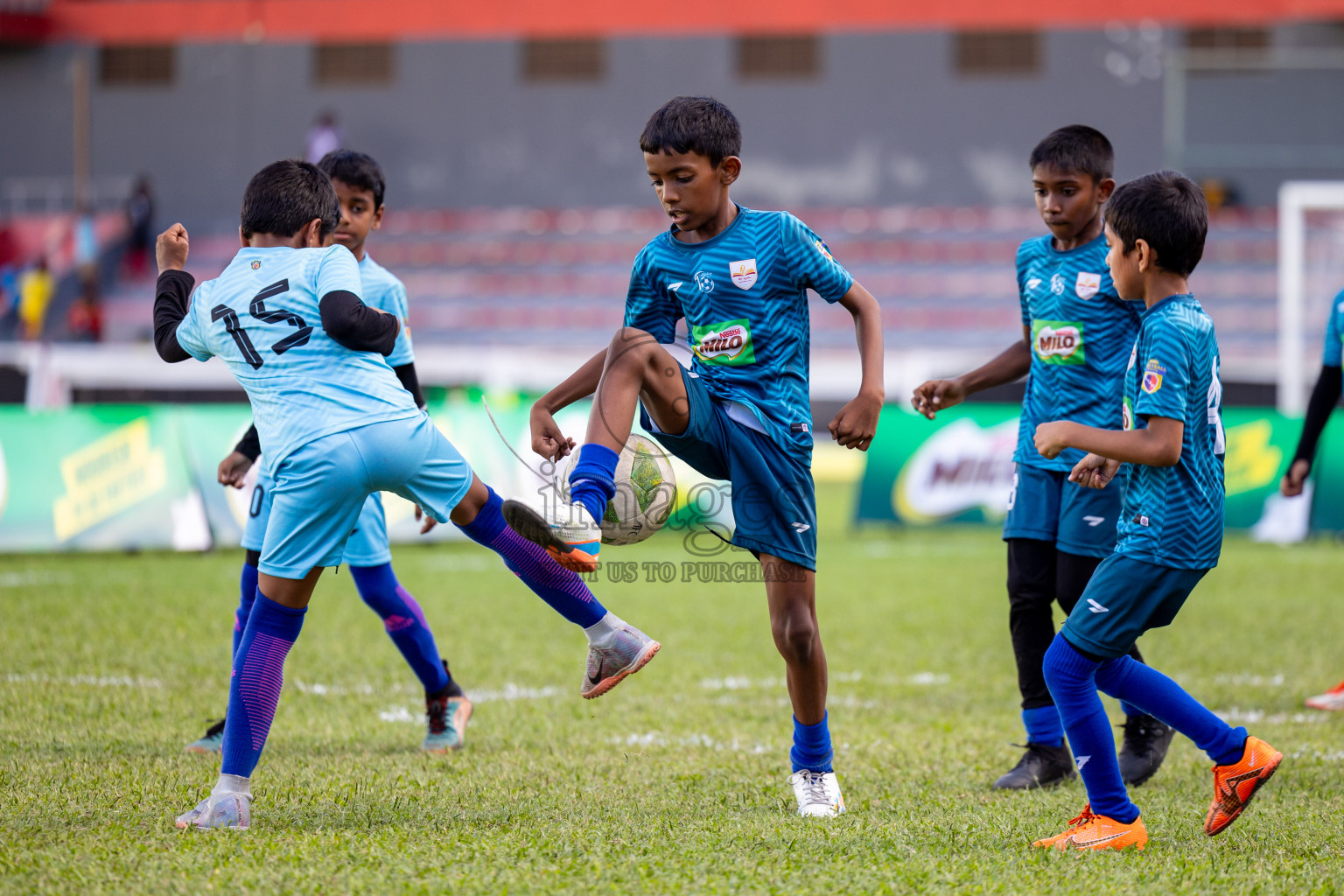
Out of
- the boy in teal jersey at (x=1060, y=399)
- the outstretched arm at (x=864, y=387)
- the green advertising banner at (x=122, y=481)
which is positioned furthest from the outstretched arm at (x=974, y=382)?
the green advertising banner at (x=122, y=481)

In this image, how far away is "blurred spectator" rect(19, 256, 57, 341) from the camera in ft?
74.2

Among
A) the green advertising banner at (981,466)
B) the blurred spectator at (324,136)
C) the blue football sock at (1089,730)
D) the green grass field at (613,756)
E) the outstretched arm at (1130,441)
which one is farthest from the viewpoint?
the blurred spectator at (324,136)

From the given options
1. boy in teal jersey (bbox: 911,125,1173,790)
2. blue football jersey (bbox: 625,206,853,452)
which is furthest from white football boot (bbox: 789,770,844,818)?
blue football jersey (bbox: 625,206,853,452)

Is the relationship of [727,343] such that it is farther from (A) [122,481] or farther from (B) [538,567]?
(A) [122,481]

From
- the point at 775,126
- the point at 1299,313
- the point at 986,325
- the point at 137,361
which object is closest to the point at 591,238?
the point at 775,126

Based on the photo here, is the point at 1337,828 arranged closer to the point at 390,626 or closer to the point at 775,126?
the point at 390,626

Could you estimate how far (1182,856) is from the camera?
10.4ft

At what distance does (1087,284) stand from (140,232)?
22525 mm

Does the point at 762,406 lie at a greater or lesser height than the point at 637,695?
greater

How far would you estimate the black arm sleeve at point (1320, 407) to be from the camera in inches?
210

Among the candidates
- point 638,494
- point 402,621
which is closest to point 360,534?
point 402,621

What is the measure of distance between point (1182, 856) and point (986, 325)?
18.4 metres

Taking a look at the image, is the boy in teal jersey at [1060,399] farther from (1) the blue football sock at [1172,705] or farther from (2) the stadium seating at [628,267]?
(2) the stadium seating at [628,267]

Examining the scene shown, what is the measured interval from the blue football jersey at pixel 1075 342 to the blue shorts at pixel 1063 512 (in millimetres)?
58
